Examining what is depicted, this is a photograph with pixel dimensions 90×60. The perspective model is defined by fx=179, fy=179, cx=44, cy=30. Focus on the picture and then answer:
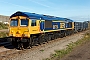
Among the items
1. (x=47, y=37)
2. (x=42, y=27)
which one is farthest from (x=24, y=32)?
(x=47, y=37)

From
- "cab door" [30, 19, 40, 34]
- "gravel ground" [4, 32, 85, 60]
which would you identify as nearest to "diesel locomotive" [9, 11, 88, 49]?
"cab door" [30, 19, 40, 34]

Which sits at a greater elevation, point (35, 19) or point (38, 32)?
point (35, 19)

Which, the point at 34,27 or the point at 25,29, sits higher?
the point at 34,27

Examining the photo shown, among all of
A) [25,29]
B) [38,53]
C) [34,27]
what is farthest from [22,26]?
[38,53]

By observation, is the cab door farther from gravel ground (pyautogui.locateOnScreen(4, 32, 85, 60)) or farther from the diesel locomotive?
gravel ground (pyautogui.locateOnScreen(4, 32, 85, 60))

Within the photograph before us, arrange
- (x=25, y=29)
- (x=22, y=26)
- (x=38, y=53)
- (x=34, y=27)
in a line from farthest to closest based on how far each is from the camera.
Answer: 1. (x=34, y=27)
2. (x=22, y=26)
3. (x=25, y=29)
4. (x=38, y=53)

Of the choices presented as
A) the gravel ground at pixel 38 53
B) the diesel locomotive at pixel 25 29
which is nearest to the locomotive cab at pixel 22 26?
the diesel locomotive at pixel 25 29

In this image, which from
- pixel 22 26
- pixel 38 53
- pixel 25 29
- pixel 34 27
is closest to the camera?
pixel 38 53

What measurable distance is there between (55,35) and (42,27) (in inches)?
244

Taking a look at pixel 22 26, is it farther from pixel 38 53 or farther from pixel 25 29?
pixel 38 53

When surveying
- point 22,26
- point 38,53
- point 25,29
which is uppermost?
point 22,26

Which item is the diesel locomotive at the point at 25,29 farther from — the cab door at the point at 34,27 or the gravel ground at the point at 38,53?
the gravel ground at the point at 38,53

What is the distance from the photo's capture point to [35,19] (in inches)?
695

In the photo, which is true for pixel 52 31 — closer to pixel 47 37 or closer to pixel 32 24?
pixel 47 37
